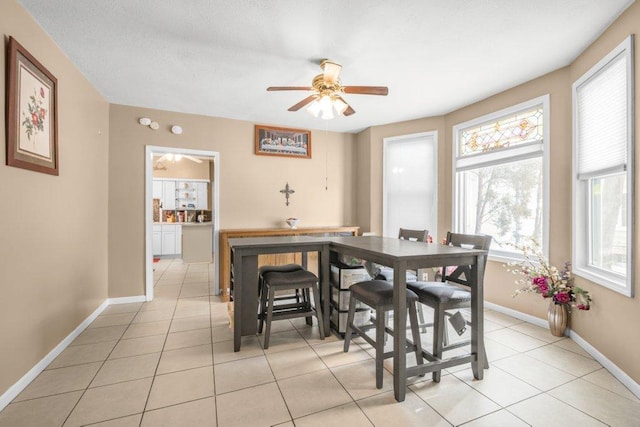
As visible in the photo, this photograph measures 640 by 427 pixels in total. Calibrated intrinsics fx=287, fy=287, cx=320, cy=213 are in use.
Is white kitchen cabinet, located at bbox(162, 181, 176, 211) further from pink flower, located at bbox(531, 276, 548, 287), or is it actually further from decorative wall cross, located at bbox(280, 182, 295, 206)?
pink flower, located at bbox(531, 276, 548, 287)

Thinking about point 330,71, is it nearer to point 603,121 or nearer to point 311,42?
point 311,42

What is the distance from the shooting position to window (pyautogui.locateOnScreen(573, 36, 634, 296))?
6.66ft

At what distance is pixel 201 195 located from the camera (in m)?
7.95

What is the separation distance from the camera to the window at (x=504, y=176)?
309 centimetres

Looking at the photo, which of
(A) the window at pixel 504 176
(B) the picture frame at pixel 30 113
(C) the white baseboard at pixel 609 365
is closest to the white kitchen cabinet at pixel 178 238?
(B) the picture frame at pixel 30 113

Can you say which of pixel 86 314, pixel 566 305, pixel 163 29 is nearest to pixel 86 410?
pixel 86 314

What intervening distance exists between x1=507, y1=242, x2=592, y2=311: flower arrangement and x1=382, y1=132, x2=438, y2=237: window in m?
1.38

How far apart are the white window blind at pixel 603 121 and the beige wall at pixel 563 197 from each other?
5.4 inches

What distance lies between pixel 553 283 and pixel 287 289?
247 centimetres

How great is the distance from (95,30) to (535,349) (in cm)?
447

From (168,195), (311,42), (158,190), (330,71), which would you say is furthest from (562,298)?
(158,190)

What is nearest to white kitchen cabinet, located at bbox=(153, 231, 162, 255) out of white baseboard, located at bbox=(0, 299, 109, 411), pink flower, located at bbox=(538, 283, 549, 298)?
white baseboard, located at bbox=(0, 299, 109, 411)

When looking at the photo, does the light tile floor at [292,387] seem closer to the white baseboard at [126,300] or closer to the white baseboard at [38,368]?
the white baseboard at [38,368]

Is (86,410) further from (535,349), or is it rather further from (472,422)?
(535,349)
